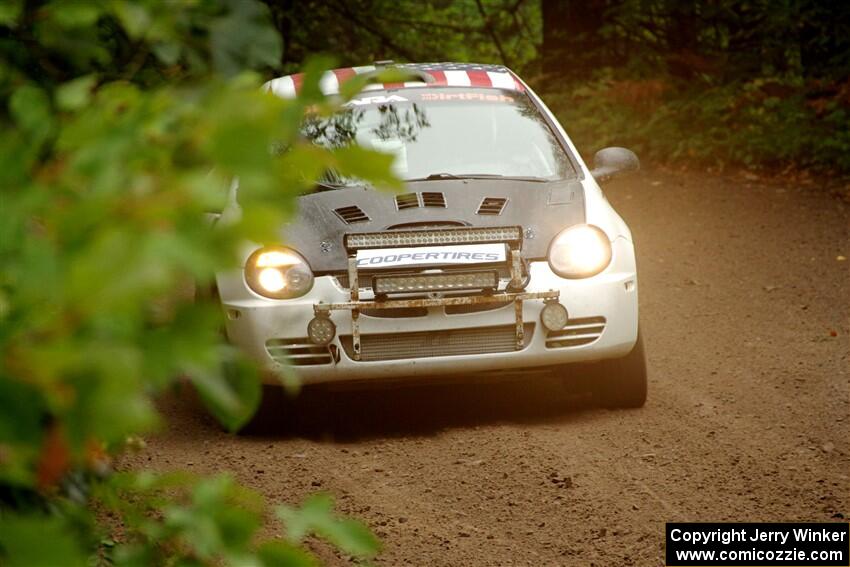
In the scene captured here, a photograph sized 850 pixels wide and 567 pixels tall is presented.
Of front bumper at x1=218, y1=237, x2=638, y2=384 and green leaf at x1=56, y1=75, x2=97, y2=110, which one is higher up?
green leaf at x1=56, y1=75, x2=97, y2=110

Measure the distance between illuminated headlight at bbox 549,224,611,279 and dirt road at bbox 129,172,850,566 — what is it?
762mm

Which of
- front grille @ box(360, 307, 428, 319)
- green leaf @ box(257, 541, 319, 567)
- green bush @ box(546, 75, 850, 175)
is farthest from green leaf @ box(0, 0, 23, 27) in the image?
green bush @ box(546, 75, 850, 175)

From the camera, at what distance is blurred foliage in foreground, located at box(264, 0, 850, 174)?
49.2 ft

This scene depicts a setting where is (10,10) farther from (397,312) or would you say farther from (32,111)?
(397,312)

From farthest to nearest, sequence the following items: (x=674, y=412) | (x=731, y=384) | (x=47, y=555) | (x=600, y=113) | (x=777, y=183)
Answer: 1. (x=600, y=113)
2. (x=777, y=183)
3. (x=731, y=384)
4. (x=674, y=412)
5. (x=47, y=555)

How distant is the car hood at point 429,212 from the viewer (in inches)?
244

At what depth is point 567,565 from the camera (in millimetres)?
4527

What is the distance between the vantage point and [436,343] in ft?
20.4

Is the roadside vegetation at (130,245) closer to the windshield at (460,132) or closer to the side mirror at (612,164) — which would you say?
the windshield at (460,132)

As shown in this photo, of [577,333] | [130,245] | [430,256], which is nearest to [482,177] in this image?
[430,256]

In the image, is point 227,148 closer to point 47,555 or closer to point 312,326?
point 47,555

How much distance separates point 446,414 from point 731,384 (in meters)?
1.61

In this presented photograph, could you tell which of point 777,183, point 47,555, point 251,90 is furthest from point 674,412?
point 777,183

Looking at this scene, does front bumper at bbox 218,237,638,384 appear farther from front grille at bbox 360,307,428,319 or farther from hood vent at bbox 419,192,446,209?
hood vent at bbox 419,192,446,209
